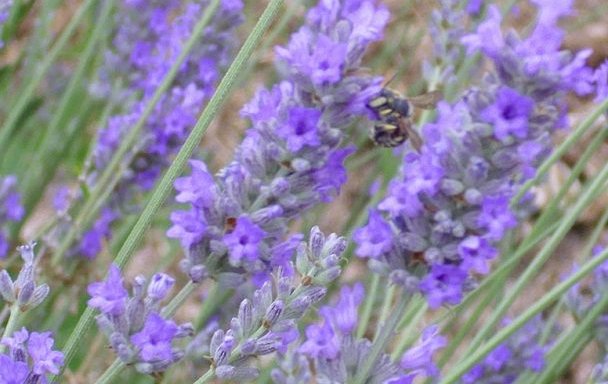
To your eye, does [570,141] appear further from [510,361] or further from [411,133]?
[510,361]

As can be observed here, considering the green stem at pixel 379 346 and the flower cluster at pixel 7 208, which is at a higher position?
the green stem at pixel 379 346

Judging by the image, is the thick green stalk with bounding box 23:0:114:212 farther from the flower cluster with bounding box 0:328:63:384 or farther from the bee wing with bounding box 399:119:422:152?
the flower cluster with bounding box 0:328:63:384

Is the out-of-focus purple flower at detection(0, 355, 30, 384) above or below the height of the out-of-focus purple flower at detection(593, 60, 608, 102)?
below

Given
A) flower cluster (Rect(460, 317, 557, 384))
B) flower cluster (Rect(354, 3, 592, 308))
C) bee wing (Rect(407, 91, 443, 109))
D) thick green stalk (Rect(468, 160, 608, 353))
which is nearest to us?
flower cluster (Rect(354, 3, 592, 308))

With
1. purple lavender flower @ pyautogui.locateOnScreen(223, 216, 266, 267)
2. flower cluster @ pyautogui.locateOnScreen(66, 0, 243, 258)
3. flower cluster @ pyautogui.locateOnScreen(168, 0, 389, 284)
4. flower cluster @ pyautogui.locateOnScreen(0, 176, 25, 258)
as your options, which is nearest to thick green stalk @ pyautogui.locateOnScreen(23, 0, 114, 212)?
flower cluster @ pyautogui.locateOnScreen(66, 0, 243, 258)

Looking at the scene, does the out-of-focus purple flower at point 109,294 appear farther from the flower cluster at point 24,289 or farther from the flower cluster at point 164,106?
the flower cluster at point 164,106

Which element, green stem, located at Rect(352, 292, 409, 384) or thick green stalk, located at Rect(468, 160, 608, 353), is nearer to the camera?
green stem, located at Rect(352, 292, 409, 384)

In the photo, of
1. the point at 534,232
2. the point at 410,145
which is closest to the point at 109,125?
the point at 410,145

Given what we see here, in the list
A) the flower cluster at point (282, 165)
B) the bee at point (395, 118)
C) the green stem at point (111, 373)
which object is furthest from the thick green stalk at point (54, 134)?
the green stem at point (111, 373)
